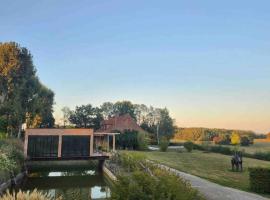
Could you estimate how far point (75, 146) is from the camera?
38.0m

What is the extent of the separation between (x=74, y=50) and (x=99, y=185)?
571 inches

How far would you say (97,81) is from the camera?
143 ft

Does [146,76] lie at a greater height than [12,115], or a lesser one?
greater

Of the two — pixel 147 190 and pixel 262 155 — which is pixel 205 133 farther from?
pixel 147 190

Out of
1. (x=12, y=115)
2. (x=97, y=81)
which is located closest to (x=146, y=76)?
(x=97, y=81)

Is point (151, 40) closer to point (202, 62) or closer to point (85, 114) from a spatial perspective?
point (202, 62)

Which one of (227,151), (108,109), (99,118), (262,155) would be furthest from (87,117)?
(262,155)

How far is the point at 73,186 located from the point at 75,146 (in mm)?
15648

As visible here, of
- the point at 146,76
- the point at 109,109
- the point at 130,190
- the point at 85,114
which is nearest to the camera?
the point at 130,190

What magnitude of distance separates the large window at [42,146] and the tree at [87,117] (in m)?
50.0

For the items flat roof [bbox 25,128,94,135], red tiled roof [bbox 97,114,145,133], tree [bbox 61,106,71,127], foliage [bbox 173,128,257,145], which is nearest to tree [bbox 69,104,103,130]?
tree [bbox 61,106,71,127]

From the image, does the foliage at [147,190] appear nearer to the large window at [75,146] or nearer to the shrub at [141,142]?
the large window at [75,146]

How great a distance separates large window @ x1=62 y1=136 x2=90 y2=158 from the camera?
37.6 metres

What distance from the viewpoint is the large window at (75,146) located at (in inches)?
1480
